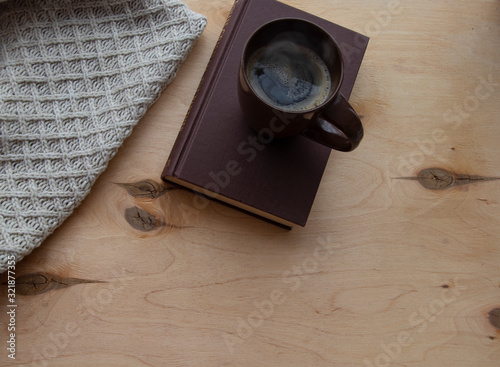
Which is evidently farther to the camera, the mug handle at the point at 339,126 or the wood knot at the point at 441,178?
the wood knot at the point at 441,178

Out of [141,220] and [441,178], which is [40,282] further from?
[441,178]

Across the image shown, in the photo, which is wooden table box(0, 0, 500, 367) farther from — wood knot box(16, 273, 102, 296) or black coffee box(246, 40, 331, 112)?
black coffee box(246, 40, 331, 112)

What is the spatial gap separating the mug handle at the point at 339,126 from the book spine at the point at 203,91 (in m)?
0.16

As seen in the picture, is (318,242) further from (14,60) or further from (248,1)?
(14,60)

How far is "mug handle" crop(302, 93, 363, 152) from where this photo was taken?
0.51 meters

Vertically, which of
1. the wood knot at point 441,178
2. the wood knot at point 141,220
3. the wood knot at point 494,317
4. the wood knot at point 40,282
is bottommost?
the wood knot at point 40,282

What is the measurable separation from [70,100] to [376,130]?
44cm

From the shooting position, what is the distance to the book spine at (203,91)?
1.99 feet

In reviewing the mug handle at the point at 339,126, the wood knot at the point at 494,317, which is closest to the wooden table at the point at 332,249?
the wood knot at the point at 494,317

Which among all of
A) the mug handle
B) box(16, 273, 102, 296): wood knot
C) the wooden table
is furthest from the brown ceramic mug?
box(16, 273, 102, 296): wood knot

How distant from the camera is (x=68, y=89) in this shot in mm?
625

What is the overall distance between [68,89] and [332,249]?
0.43 metres

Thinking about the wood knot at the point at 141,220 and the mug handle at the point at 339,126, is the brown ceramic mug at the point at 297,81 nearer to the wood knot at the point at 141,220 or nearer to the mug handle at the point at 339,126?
the mug handle at the point at 339,126

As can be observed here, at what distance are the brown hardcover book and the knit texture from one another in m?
0.07
